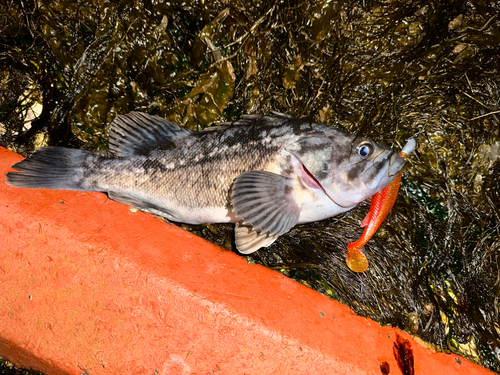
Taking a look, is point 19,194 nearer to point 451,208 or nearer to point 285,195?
point 285,195

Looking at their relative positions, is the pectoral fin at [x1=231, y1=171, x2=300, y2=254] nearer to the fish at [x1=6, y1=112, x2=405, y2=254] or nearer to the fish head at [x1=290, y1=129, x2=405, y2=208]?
the fish at [x1=6, y1=112, x2=405, y2=254]

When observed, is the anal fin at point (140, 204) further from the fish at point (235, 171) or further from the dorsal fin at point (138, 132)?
the dorsal fin at point (138, 132)

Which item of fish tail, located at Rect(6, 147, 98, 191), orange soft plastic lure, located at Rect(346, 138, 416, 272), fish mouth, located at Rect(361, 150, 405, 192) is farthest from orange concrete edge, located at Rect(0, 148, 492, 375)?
fish mouth, located at Rect(361, 150, 405, 192)

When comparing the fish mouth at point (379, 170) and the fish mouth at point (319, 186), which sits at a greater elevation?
the fish mouth at point (379, 170)

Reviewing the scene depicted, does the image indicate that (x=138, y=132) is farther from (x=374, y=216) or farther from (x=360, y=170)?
(x=374, y=216)

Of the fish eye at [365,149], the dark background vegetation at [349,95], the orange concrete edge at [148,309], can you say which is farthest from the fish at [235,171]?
the dark background vegetation at [349,95]

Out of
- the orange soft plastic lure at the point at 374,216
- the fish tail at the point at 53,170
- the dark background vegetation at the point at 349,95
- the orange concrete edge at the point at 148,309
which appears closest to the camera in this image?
the orange concrete edge at the point at 148,309

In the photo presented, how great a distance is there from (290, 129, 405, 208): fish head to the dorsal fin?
1.03m

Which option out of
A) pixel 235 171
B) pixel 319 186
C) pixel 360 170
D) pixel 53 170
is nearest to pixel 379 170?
pixel 360 170

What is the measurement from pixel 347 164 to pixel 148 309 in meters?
1.67

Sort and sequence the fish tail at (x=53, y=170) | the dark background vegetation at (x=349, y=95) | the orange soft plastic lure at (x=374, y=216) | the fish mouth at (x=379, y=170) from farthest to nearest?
the dark background vegetation at (x=349, y=95) < the orange soft plastic lure at (x=374, y=216) < the fish tail at (x=53, y=170) < the fish mouth at (x=379, y=170)

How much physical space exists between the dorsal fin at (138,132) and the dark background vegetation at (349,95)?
0.27 meters

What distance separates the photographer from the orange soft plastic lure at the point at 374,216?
8.48 feet

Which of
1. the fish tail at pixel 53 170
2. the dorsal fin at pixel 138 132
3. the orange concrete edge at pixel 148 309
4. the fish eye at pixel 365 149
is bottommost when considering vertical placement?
the orange concrete edge at pixel 148 309
